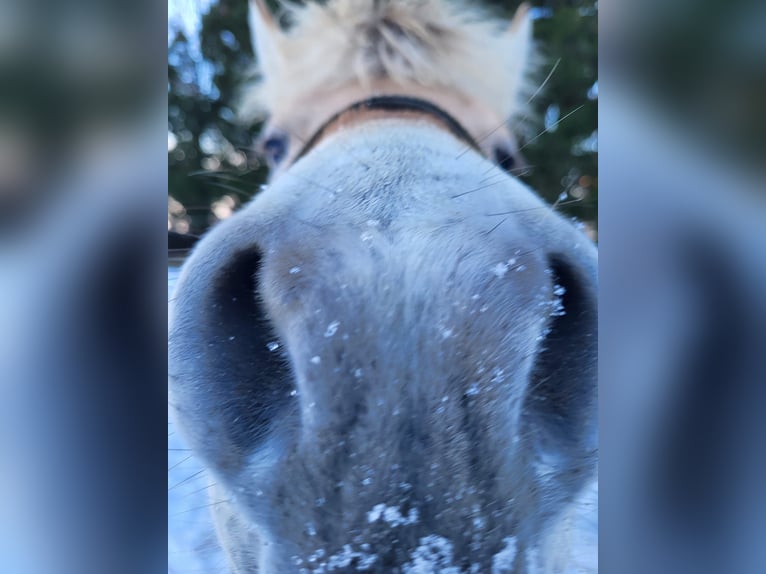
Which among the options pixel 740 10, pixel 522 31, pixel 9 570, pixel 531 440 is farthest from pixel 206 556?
pixel 740 10

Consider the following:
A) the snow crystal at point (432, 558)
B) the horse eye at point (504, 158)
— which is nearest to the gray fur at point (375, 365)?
the snow crystal at point (432, 558)

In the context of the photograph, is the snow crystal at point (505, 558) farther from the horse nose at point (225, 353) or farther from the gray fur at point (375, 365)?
the horse nose at point (225, 353)

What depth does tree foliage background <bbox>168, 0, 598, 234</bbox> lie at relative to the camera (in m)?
0.76

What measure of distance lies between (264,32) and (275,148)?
0.16 meters

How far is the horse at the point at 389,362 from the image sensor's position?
0.60 metres

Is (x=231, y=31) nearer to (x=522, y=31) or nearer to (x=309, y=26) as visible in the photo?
(x=309, y=26)

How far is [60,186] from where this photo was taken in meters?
0.70

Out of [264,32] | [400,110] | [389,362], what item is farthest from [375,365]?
[264,32]

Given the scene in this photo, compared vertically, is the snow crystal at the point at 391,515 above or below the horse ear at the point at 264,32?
below

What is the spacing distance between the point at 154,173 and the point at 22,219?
0.57 ft

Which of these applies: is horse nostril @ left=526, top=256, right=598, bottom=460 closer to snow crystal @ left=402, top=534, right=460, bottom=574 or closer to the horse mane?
snow crystal @ left=402, top=534, right=460, bottom=574

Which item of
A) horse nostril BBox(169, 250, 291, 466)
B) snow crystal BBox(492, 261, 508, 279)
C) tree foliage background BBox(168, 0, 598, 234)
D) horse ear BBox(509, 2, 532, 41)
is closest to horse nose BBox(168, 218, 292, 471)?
horse nostril BBox(169, 250, 291, 466)

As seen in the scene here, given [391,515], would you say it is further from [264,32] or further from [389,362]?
[264,32]

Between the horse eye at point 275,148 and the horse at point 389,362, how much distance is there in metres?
0.12
